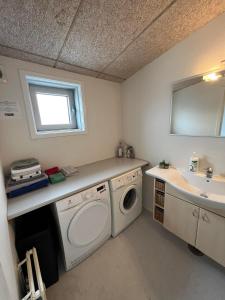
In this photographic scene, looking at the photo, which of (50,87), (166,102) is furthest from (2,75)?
(166,102)

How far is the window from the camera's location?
59.2 inches

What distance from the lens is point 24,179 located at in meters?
1.26

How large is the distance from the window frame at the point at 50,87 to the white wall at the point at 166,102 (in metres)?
0.74

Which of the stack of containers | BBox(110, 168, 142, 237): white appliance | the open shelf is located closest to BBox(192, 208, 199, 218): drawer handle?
the open shelf

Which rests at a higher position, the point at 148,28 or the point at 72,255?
the point at 148,28

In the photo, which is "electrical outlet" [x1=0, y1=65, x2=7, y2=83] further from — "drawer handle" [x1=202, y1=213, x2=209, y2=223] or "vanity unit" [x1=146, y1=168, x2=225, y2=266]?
"drawer handle" [x1=202, y1=213, x2=209, y2=223]

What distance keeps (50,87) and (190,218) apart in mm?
2160

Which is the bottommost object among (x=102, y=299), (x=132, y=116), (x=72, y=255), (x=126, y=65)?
(x=102, y=299)

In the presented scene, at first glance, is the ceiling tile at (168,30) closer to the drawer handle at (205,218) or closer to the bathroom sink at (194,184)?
the bathroom sink at (194,184)

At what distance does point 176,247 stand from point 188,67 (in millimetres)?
1980

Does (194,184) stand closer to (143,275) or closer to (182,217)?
(182,217)

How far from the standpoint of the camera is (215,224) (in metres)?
1.15

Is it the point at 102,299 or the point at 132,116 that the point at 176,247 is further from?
the point at 132,116

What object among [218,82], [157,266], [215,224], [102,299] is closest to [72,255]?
[102,299]
